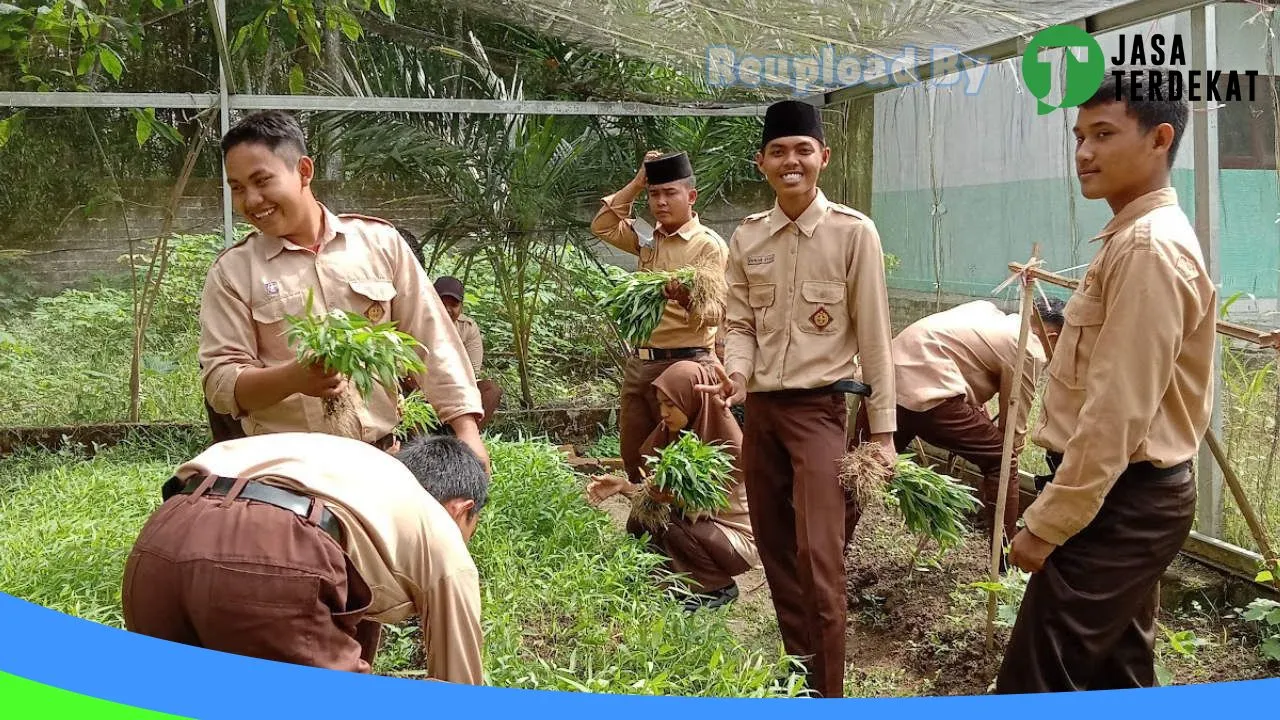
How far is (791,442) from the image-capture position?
403 cm

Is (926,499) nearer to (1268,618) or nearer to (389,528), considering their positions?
(1268,618)

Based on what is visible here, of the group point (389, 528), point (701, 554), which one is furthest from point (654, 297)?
point (389, 528)

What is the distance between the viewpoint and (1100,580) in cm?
282

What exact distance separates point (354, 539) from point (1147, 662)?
208cm

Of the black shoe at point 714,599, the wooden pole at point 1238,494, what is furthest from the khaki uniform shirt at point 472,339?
the wooden pole at point 1238,494

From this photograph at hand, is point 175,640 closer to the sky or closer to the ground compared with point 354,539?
closer to the ground

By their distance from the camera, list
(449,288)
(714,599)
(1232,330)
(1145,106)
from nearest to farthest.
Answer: (1145,106) < (1232,330) < (714,599) < (449,288)

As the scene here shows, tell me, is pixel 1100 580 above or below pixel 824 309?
below

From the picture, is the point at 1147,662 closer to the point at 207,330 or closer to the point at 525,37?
the point at 207,330

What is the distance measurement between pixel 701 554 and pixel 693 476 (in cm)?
49

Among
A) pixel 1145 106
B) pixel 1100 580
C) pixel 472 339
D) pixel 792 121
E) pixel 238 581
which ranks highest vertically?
pixel 792 121

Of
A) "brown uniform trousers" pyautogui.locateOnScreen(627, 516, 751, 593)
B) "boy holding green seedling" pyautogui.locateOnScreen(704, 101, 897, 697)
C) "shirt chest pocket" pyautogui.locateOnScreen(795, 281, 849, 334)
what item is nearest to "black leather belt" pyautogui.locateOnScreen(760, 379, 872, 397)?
"boy holding green seedling" pyautogui.locateOnScreen(704, 101, 897, 697)

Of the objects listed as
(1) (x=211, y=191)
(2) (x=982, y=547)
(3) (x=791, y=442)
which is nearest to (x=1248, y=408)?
(2) (x=982, y=547)

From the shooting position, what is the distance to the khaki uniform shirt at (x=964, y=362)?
5293 mm
